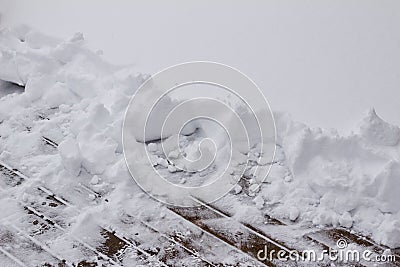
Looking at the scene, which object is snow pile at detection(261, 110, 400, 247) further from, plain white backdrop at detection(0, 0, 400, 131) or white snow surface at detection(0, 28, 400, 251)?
plain white backdrop at detection(0, 0, 400, 131)

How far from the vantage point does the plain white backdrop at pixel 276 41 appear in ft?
9.29

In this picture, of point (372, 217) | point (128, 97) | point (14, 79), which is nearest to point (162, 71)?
point (128, 97)

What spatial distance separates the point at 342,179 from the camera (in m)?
2.44

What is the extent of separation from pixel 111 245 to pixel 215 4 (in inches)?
64.6

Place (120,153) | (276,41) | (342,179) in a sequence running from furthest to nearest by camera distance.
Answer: (276,41)
(120,153)
(342,179)

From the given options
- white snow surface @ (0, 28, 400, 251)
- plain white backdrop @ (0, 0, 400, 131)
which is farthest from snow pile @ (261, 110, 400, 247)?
plain white backdrop @ (0, 0, 400, 131)

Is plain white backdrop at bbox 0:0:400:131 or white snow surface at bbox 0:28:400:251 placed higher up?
plain white backdrop at bbox 0:0:400:131

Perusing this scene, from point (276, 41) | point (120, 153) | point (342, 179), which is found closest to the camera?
point (342, 179)

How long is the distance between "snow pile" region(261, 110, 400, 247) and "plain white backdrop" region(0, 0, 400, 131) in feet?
0.43

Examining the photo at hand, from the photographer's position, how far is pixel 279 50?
3.13 metres

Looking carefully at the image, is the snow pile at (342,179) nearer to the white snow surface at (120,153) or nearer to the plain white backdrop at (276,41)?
the white snow surface at (120,153)

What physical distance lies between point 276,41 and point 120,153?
1.01 m

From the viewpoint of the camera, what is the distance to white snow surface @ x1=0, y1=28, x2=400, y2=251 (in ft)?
7.89

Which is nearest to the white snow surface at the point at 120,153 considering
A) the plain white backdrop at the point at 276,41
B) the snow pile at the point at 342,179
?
the snow pile at the point at 342,179
